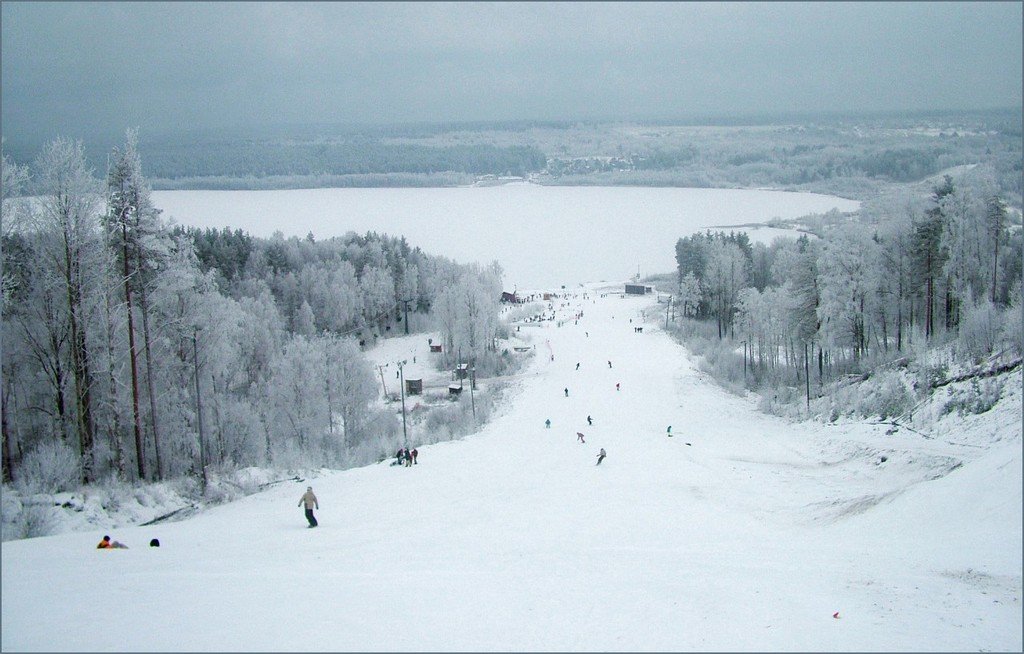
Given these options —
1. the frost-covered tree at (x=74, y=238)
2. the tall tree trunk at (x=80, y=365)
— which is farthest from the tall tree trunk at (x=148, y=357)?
the tall tree trunk at (x=80, y=365)

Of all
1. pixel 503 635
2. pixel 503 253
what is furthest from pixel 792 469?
pixel 503 253

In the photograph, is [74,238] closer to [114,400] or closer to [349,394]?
[114,400]

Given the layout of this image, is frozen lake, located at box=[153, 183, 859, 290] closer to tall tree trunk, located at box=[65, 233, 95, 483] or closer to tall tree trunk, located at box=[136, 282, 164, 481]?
tall tree trunk, located at box=[136, 282, 164, 481]

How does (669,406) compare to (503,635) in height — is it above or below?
below

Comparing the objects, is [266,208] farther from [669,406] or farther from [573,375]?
[669,406]

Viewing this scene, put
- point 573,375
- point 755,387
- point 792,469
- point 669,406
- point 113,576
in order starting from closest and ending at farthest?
point 113,576 < point 792,469 < point 669,406 < point 755,387 < point 573,375

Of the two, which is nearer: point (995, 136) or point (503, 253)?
point (995, 136)

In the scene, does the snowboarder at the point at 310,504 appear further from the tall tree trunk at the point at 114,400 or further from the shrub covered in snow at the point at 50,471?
the tall tree trunk at the point at 114,400
